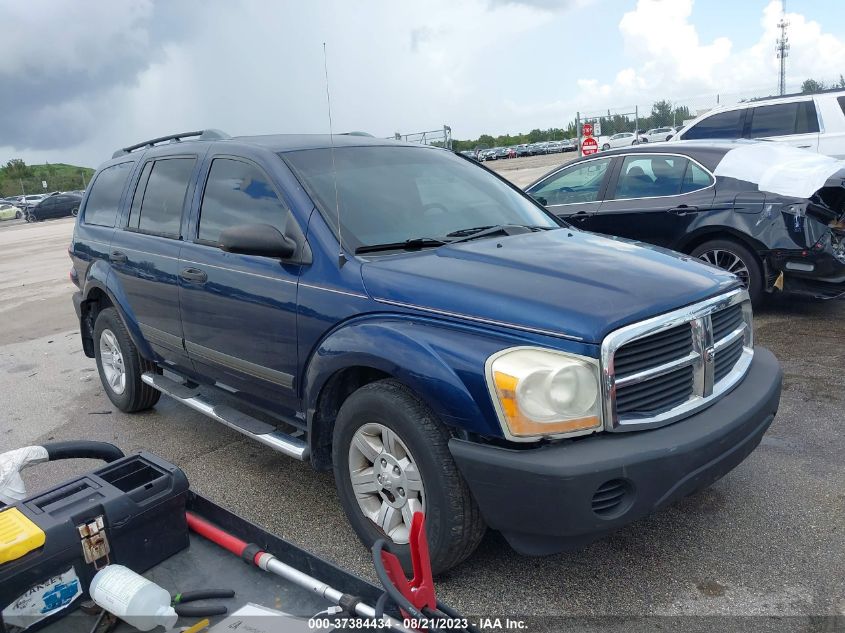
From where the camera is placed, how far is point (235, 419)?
386 cm

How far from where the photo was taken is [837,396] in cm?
469

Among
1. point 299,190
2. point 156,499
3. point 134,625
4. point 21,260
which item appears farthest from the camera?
point 21,260

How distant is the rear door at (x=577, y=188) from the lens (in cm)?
727

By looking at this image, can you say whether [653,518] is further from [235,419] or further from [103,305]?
[103,305]

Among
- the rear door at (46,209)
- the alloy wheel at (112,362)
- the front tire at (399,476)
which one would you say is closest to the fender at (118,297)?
the alloy wheel at (112,362)

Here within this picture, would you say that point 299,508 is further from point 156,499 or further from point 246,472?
point 156,499

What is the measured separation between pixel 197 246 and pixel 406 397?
183cm

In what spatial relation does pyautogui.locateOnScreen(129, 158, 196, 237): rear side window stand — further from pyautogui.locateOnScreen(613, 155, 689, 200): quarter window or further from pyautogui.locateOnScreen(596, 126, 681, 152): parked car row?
pyautogui.locateOnScreen(596, 126, 681, 152): parked car row

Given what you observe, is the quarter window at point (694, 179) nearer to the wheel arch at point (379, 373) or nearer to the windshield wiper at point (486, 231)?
the windshield wiper at point (486, 231)

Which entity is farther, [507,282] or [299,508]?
[299,508]

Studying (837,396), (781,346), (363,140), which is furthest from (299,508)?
(781,346)

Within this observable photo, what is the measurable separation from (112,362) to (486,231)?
10.5 feet

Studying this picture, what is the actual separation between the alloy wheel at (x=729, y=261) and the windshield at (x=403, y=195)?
287 centimetres

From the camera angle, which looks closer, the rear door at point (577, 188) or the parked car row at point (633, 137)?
the rear door at point (577, 188)
